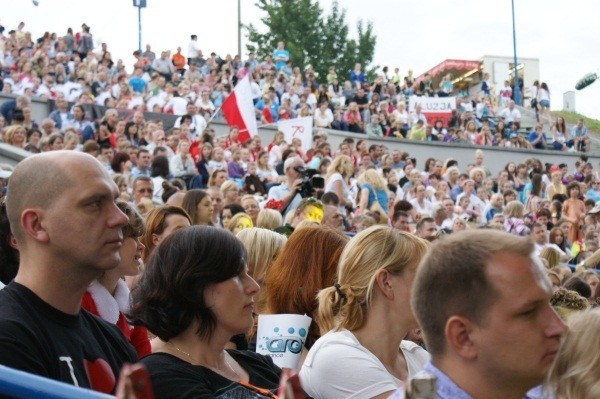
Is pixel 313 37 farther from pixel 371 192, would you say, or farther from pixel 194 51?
pixel 371 192

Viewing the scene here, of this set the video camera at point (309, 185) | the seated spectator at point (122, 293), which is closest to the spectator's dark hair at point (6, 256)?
the seated spectator at point (122, 293)

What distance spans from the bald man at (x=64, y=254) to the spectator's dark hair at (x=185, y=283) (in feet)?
0.91

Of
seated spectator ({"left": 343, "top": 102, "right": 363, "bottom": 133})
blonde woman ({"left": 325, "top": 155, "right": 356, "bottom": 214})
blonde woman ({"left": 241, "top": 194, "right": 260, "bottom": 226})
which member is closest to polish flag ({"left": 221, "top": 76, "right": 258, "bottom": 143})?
blonde woman ({"left": 325, "top": 155, "right": 356, "bottom": 214})

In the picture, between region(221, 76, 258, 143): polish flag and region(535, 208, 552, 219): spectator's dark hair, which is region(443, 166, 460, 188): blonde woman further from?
→ region(221, 76, 258, 143): polish flag

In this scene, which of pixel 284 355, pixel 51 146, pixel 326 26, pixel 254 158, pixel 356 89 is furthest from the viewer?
pixel 326 26

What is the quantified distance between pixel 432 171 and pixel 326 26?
3746cm

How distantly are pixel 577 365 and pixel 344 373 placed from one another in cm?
123

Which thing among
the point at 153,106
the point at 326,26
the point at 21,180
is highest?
the point at 326,26

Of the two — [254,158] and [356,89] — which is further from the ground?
[356,89]

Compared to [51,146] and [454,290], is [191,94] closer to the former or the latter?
[51,146]

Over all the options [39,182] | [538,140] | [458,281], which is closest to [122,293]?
[39,182]

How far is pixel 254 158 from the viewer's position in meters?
17.2

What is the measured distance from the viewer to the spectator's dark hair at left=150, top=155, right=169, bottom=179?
12.6 metres

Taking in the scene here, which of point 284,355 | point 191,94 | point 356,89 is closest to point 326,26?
point 356,89
